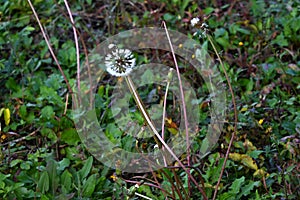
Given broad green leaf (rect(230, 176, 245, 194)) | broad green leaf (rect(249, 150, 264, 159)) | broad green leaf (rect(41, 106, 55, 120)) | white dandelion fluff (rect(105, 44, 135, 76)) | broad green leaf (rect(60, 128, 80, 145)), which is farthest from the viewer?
broad green leaf (rect(41, 106, 55, 120))

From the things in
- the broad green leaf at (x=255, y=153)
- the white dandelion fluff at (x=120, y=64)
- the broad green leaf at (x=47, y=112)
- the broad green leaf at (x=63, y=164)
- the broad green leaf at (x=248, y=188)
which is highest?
the white dandelion fluff at (x=120, y=64)

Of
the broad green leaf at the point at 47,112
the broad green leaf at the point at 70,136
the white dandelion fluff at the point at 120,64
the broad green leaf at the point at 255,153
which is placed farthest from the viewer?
the broad green leaf at the point at 47,112

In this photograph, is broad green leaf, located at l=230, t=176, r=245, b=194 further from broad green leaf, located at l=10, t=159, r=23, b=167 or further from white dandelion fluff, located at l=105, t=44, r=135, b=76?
broad green leaf, located at l=10, t=159, r=23, b=167

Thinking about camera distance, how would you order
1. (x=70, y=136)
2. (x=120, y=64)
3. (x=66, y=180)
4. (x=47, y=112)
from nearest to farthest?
(x=120, y=64), (x=66, y=180), (x=70, y=136), (x=47, y=112)

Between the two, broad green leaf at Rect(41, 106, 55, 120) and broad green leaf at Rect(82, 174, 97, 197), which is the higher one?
broad green leaf at Rect(41, 106, 55, 120)

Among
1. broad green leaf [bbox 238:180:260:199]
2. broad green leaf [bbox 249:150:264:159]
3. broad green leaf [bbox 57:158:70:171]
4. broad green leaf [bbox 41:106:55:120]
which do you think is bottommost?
broad green leaf [bbox 238:180:260:199]

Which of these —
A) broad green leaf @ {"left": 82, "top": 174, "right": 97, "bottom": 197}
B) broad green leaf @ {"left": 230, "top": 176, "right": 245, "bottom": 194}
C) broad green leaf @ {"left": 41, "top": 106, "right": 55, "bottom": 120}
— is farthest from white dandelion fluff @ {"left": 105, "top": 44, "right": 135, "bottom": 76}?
broad green leaf @ {"left": 41, "top": 106, "right": 55, "bottom": 120}

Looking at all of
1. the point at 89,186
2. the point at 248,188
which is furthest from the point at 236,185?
the point at 89,186

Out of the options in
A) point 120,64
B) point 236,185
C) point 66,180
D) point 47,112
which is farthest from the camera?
point 47,112

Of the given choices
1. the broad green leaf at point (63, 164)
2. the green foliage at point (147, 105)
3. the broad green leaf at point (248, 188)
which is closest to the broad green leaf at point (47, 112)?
the green foliage at point (147, 105)

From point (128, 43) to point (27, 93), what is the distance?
65cm

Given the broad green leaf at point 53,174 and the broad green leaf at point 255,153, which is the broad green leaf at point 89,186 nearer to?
the broad green leaf at point 53,174

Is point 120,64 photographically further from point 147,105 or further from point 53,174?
point 147,105

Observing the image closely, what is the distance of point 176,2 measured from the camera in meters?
3.23
